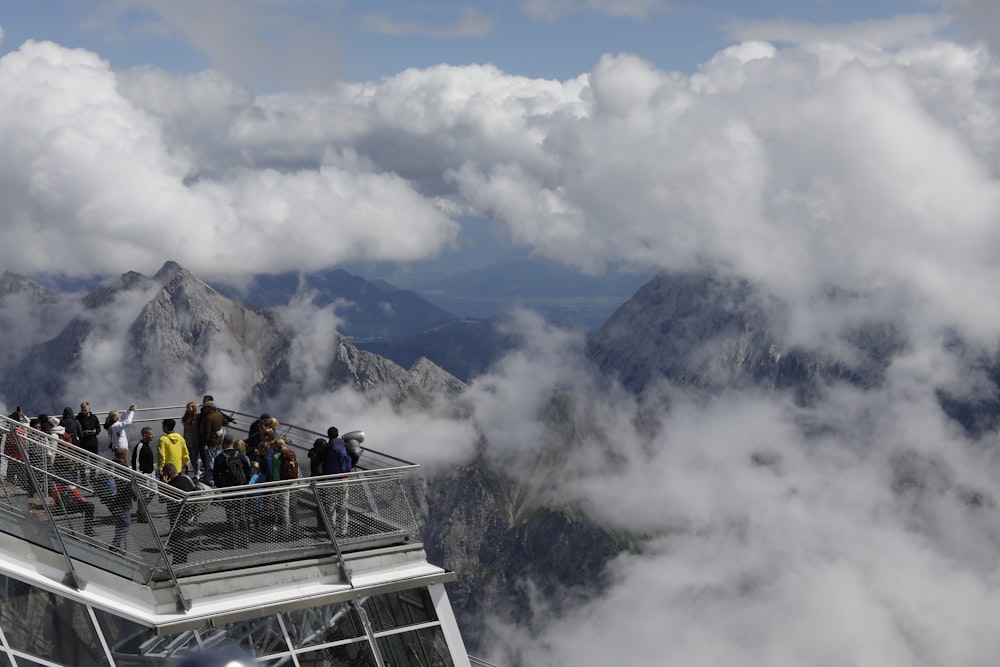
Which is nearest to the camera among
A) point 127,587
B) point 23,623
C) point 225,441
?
point 23,623

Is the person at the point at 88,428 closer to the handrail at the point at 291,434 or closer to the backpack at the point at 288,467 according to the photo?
the handrail at the point at 291,434

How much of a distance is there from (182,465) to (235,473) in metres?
2.71

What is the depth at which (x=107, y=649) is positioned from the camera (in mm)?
18516

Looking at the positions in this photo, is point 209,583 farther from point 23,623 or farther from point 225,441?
point 225,441

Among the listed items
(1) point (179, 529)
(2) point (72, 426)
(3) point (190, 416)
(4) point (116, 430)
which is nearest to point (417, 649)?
(1) point (179, 529)

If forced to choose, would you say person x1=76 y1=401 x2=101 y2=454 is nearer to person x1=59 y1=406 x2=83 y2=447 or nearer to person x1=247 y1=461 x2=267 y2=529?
person x1=59 y1=406 x2=83 y2=447

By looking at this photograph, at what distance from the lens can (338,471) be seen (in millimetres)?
24766

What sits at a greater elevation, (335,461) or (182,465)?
(182,465)

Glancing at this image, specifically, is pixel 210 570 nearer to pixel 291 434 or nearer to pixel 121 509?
pixel 121 509

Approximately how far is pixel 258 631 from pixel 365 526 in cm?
359

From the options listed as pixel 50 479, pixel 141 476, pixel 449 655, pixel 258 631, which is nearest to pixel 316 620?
pixel 258 631

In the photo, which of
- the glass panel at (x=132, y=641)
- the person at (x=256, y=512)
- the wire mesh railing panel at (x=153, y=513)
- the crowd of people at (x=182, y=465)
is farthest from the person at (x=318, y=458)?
the glass panel at (x=132, y=641)

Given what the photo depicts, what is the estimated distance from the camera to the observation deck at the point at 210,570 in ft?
61.0

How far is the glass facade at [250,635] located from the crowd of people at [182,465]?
156cm
